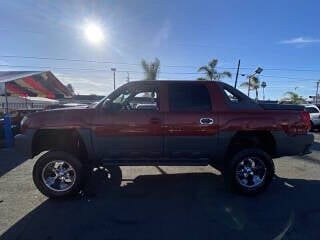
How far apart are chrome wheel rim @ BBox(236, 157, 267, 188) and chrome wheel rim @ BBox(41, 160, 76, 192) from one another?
2972 millimetres

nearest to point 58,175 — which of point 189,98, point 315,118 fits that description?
point 189,98

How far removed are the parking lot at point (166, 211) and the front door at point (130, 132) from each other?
2.70 feet

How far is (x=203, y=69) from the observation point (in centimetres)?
3762

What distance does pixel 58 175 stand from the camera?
536 centimetres

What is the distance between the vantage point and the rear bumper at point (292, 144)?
18.2ft

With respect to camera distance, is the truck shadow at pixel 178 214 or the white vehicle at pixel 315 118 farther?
the white vehicle at pixel 315 118

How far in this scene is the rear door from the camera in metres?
5.29

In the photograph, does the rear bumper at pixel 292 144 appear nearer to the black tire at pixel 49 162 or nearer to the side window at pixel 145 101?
the side window at pixel 145 101

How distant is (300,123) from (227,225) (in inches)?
102

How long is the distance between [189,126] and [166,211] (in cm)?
148

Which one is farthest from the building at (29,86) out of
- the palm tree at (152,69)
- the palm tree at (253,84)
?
the palm tree at (253,84)

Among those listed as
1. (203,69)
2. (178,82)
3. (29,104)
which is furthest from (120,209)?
(203,69)

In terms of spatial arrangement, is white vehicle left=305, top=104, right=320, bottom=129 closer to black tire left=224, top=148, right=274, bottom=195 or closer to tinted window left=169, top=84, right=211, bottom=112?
black tire left=224, top=148, right=274, bottom=195

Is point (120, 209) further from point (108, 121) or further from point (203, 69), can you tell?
point (203, 69)
